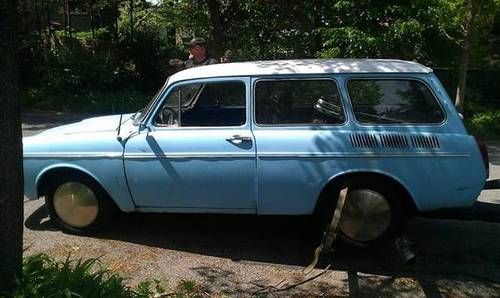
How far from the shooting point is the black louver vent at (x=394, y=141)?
190 inches

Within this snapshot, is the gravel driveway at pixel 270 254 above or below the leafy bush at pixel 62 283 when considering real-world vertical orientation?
below

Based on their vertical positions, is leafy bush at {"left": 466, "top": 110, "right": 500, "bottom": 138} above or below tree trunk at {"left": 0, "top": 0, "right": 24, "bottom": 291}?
below

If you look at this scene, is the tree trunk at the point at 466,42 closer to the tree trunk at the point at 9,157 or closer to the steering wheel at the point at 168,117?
the steering wheel at the point at 168,117

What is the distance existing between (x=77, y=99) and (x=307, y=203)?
33.5 ft

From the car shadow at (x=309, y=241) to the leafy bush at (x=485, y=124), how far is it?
19.1 feet

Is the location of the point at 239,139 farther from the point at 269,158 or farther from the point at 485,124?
the point at 485,124

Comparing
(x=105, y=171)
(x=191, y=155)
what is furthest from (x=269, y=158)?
(x=105, y=171)

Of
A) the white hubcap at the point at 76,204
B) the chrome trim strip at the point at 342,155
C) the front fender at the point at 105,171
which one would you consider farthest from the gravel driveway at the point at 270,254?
the chrome trim strip at the point at 342,155

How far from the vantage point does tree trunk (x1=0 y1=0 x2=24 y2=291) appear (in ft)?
10.3

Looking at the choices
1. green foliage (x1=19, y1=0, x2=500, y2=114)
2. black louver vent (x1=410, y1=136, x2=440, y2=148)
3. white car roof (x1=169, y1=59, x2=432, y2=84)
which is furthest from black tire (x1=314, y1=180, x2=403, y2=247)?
green foliage (x1=19, y1=0, x2=500, y2=114)

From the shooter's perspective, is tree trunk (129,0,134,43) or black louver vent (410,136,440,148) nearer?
black louver vent (410,136,440,148)

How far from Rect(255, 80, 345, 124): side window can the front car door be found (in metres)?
0.15

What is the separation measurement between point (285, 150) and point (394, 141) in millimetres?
914

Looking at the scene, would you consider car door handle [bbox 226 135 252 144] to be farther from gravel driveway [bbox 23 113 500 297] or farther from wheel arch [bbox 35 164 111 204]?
wheel arch [bbox 35 164 111 204]
